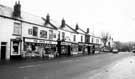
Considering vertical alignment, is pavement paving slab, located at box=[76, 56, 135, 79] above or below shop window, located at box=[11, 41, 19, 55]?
below

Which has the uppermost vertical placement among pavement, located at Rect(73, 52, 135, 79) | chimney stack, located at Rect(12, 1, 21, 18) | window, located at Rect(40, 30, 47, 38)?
chimney stack, located at Rect(12, 1, 21, 18)

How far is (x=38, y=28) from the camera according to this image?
102 feet

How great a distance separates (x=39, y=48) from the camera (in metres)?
31.4

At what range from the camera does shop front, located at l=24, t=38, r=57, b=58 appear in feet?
92.7

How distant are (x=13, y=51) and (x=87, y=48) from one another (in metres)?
32.0

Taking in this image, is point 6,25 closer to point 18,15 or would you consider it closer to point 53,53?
point 18,15

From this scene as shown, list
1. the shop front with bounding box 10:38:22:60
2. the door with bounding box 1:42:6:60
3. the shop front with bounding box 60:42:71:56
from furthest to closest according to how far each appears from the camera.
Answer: the shop front with bounding box 60:42:71:56
the shop front with bounding box 10:38:22:60
the door with bounding box 1:42:6:60

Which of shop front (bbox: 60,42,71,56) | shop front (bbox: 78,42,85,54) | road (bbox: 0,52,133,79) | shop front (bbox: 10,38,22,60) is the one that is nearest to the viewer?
road (bbox: 0,52,133,79)

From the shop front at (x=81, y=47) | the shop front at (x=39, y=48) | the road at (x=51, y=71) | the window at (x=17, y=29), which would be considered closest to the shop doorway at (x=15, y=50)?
the window at (x=17, y=29)

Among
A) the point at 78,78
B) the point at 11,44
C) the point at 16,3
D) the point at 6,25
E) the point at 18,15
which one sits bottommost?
the point at 78,78

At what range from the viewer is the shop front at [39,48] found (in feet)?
92.7

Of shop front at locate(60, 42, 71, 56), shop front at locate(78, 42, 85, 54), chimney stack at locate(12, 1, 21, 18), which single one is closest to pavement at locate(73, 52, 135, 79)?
chimney stack at locate(12, 1, 21, 18)

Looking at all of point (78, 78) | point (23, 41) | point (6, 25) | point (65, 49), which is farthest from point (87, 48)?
point (78, 78)

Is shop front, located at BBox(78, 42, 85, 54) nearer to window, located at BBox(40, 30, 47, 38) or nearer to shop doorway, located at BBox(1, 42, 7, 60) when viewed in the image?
window, located at BBox(40, 30, 47, 38)
